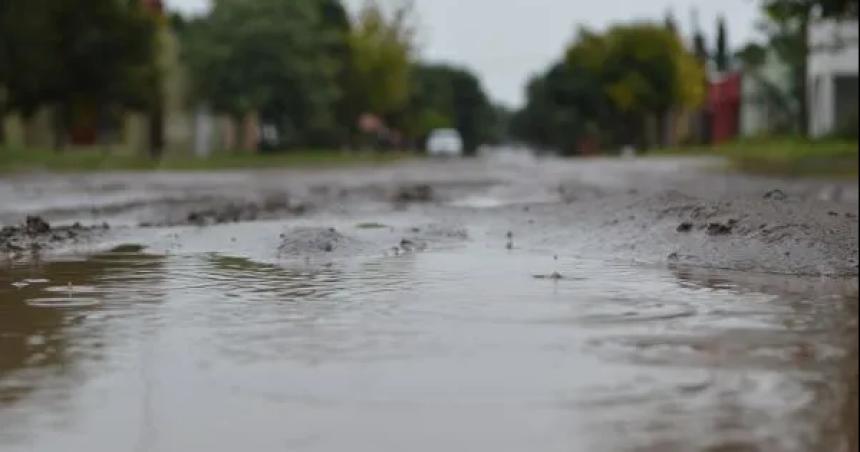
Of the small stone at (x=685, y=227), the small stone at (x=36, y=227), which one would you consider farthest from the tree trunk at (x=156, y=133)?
the small stone at (x=685, y=227)

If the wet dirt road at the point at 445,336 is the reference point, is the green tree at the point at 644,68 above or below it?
above

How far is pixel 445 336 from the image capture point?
17.9ft

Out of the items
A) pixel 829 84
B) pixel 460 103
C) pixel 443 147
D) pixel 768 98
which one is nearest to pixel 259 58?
pixel 443 147

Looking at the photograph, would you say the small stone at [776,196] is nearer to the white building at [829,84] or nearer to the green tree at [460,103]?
the white building at [829,84]

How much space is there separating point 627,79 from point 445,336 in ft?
243

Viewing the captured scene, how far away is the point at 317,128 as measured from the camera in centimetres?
6216

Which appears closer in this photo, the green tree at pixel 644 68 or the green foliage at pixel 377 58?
the green foliage at pixel 377 58

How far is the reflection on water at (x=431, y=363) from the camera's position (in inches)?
153

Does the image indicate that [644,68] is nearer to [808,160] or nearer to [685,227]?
[808,160]

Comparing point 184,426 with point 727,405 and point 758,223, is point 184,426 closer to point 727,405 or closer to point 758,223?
point 727,405

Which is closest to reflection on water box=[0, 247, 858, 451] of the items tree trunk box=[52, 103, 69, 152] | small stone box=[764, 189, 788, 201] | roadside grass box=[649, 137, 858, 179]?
small stone box=[764, 189, 788, 201]

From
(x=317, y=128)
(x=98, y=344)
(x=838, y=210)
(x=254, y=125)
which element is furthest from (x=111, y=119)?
(x=98, y=344)

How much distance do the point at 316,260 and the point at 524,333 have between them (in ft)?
11.1

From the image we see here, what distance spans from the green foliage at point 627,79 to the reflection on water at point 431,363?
70.5 meters
